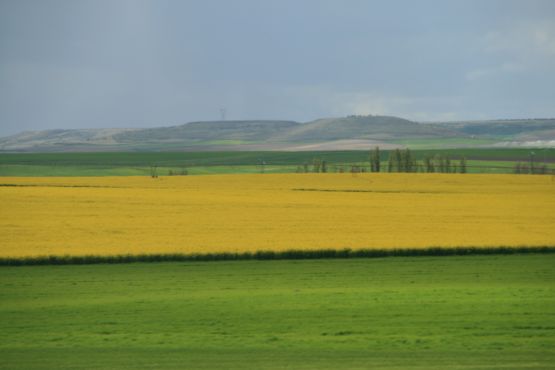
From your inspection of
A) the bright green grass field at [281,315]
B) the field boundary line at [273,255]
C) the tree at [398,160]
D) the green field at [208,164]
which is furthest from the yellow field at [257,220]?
the green field at [208,164]

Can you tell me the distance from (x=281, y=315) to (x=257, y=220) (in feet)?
66.4

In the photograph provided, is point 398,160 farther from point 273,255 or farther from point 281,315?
point 281,315

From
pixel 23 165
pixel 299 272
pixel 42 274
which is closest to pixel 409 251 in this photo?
pixel 299 272

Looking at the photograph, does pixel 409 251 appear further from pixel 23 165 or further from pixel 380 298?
pixel 23 165

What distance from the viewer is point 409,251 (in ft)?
111

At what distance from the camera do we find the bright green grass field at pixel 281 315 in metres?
18.0

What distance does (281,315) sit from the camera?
73.2 feet

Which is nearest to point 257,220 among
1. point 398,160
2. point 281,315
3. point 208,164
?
point 281,315

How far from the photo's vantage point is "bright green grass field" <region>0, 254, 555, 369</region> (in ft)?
58.9

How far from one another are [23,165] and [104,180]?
233ft

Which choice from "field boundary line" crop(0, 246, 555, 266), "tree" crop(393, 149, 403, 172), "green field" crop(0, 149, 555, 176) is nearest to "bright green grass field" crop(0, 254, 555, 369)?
"field boundary line" crop(0, 246, 555, 266)

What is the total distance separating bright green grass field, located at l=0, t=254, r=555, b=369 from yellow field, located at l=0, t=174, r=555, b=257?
3039mm

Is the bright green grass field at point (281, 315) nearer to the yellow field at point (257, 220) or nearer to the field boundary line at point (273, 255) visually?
the field boundary line at point (273, 255)

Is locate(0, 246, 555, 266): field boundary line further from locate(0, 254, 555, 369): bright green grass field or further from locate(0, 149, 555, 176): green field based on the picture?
locate(0, 149, 555, 176): green field
